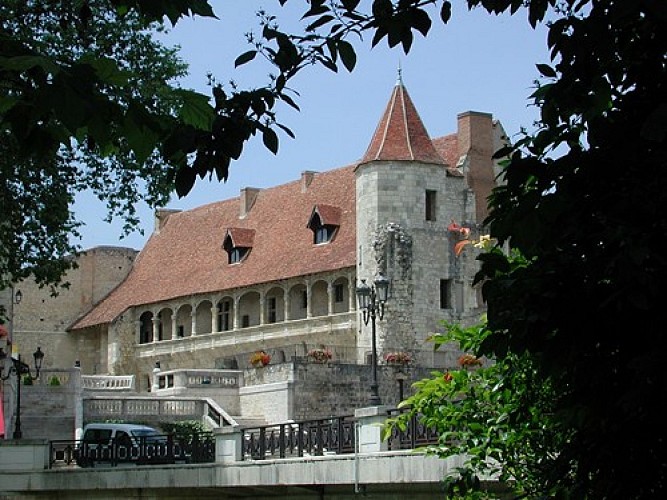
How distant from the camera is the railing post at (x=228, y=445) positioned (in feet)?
89.0

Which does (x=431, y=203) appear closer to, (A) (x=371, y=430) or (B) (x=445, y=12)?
(A) (x=371, y=430)

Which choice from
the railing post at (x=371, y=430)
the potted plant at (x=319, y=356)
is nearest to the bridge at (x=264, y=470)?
the railing post at (x=371, y=430)

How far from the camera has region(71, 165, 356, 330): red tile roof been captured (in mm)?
62125

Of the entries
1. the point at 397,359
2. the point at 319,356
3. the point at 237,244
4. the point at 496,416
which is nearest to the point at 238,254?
the point at 237,244

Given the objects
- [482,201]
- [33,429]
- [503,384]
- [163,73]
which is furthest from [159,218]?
[503,384]

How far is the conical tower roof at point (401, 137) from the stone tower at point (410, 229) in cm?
4

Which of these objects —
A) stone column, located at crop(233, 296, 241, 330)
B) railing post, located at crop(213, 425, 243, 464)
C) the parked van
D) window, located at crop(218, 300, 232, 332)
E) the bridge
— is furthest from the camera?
window, located at crop(218, 300, 232, 332)

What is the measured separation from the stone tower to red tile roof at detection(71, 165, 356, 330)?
120 inches

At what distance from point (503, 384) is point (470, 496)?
85 cm

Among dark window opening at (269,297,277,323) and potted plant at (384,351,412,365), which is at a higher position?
dark window opening at (269,297,277,323)

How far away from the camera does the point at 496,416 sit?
1250 centimetres

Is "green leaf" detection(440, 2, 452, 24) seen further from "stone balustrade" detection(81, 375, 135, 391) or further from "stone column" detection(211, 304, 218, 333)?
"stone column" detection(211, 304, 218, 333)

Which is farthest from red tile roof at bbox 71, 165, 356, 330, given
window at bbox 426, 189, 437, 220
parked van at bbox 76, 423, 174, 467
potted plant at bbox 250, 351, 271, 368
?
parked van at bbox 76, 423, 174, 467

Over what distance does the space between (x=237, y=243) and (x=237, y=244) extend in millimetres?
75
